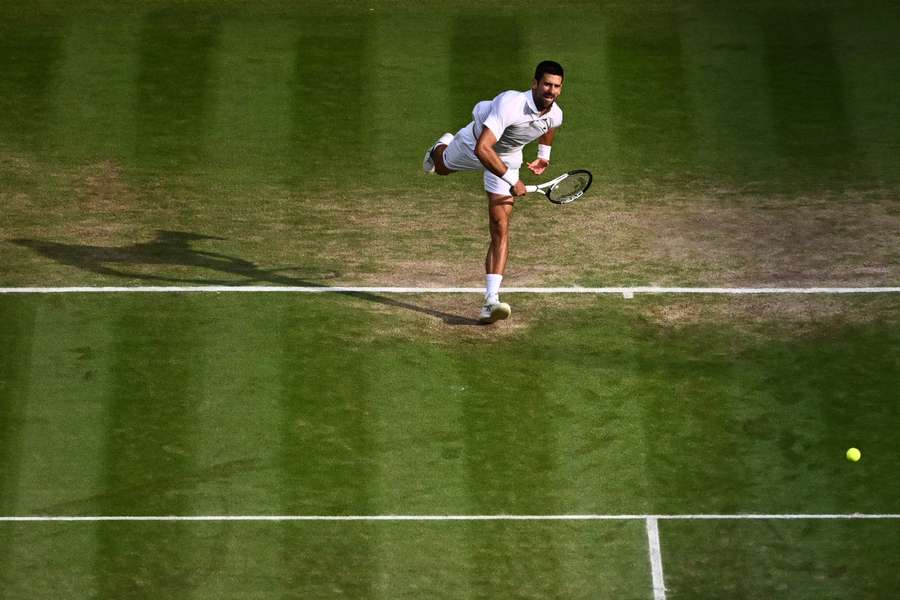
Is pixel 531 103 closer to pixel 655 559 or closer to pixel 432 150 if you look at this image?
pixel 432 150

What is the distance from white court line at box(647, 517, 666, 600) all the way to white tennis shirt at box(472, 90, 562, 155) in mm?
3739

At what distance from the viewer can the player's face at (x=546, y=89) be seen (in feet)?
46.1

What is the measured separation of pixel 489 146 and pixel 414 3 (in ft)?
23.9

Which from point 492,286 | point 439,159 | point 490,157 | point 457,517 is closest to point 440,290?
point 492,286

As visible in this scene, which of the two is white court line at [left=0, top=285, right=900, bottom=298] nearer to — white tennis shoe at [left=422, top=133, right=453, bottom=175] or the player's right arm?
white tennis shoe at [left=422, top=133, right=453, bottom=175]

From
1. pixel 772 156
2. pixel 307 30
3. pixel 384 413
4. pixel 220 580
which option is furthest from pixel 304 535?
pixel 307 30

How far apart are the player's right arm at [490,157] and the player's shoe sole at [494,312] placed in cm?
100

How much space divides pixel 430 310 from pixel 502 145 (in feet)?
5.22

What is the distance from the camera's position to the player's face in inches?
554

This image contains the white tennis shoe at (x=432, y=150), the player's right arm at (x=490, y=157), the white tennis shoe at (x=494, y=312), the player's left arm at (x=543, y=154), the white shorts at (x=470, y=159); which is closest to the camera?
the player's right arm at (x=490, y=157)

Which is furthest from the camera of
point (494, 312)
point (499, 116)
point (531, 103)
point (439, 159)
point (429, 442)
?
point (439, 159)

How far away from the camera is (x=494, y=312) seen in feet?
47.6

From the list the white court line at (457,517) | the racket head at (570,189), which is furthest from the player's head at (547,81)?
the white court line at (457,517)

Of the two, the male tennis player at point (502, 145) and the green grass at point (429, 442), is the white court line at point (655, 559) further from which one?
the male tennis player at point (502, 145)
